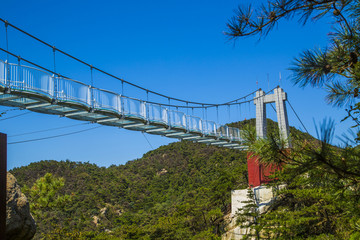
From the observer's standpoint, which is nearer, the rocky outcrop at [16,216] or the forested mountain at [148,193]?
the rocky outcrop at [16,216]

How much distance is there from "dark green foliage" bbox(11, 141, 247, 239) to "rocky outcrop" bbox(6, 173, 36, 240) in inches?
356

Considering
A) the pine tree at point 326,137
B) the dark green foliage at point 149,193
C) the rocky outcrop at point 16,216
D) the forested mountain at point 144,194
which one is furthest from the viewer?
the dark green foliage at point 149,193

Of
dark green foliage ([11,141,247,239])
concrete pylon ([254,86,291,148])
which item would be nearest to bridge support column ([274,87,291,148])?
concrete pylon ([254,86,291,148])

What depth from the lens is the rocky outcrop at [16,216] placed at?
5.61 meters

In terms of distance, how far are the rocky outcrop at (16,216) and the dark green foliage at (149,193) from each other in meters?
9.04

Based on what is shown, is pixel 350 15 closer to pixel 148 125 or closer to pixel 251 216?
pixel 148 125

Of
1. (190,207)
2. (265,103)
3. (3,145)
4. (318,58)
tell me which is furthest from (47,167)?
(318,58)

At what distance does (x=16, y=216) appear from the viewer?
572 cm

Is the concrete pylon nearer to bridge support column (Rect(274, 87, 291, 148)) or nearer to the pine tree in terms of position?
bridge support column (Rect(274, 87, 291, 148))

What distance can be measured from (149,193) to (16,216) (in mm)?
24067

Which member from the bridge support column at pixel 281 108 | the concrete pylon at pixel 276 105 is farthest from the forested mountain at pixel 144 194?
the bridge support column at pixel 281 108

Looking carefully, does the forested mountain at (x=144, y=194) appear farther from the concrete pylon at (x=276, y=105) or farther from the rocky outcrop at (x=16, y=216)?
the rocky outcrop at (x=16, y=216)

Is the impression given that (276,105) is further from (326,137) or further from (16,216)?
(326,137)

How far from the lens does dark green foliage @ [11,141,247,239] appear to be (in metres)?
16.6
